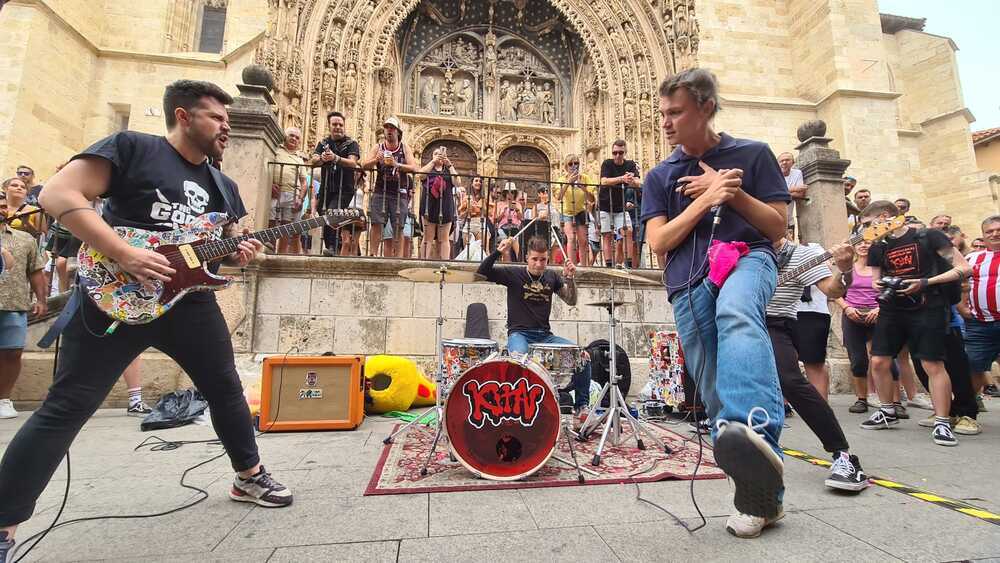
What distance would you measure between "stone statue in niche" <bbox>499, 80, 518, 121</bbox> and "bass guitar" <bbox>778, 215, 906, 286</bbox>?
39.4 ft

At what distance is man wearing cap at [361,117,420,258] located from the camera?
663cm

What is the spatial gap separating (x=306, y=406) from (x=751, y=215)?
13.8ft

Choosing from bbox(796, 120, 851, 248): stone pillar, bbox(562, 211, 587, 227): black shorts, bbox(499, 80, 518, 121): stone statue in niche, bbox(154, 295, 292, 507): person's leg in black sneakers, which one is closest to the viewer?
bbox(154, 295, 292, 507): person's leg in black sneakers

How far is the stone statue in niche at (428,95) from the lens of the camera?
46.2 ft

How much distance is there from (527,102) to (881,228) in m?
12.5

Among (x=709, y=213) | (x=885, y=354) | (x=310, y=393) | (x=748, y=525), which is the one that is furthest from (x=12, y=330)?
(x=885, y=354)

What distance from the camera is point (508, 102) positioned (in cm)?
1446

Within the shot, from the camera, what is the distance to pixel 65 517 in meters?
2.21

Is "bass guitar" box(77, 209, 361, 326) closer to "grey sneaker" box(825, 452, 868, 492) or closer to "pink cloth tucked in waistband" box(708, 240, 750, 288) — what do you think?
"pink cloth tucked in waistband" box(708, 240, 750, 288)

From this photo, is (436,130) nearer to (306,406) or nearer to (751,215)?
(306,406)

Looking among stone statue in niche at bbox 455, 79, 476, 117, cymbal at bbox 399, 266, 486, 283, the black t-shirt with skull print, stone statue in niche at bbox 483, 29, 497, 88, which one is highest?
stone statue in niche at bbox 483, 29, 497, 88

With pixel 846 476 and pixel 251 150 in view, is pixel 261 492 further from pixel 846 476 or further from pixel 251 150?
pixel 251 150

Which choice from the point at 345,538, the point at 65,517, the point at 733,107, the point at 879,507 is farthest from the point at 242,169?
the point at 733,107

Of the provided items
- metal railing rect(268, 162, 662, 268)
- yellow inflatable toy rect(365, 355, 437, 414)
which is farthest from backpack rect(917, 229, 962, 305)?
yellow inflatable toy rect(365, 355, 437, 414)
